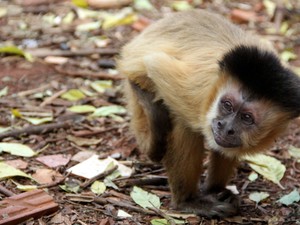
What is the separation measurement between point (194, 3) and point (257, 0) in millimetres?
1243

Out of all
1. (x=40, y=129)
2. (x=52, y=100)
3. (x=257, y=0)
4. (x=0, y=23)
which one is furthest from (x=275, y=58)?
(x=257, y=0)

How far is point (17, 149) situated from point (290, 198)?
2.81m

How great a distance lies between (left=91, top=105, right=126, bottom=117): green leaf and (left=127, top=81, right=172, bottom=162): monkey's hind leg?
4.11 feet

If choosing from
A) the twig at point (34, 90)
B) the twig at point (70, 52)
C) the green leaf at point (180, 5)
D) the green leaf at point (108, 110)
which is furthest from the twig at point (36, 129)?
the green leaf at point (180, 5)

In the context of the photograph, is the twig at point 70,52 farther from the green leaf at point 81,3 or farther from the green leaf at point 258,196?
the green leaf at point 258,196

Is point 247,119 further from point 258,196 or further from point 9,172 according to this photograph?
point 9,172

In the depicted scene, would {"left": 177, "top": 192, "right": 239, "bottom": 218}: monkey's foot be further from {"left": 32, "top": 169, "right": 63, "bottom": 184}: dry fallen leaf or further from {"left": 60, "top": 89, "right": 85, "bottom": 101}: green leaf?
{"left": 60, "top": 89, "right": 85, "bottom": 101}: green leaf

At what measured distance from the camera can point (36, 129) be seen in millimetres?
6766

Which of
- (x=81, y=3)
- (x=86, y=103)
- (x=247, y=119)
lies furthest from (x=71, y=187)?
(x=81, y=3)

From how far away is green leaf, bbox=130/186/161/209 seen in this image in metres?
5.68

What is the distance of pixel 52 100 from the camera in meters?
7.60

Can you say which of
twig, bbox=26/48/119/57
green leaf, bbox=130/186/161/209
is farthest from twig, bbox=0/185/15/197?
twig, bbox=26/48/119/57

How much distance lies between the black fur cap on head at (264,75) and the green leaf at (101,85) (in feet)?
9.90

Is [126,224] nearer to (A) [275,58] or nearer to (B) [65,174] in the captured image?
(B) [65,174]
